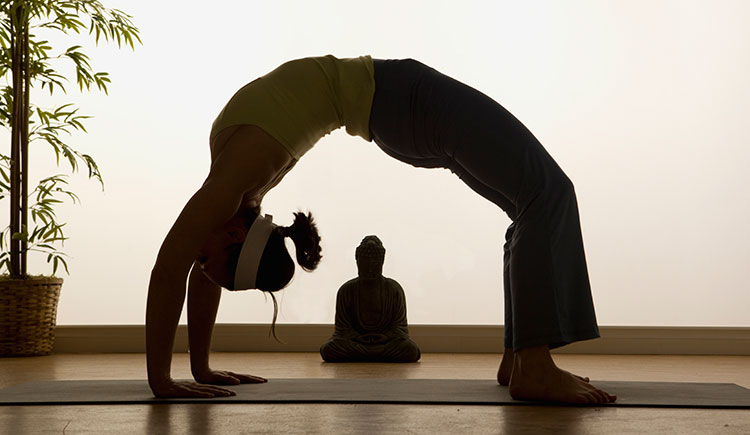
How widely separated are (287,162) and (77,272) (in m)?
2.40

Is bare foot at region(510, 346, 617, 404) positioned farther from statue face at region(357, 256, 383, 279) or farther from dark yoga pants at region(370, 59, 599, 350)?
statue face at region(357, 256, 383, 279)

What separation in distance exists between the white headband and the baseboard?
193cm

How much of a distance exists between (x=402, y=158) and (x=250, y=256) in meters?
0.45

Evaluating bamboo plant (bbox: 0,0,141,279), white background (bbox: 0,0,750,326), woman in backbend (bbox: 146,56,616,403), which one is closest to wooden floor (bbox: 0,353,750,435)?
woman in backbend (bbox: 146,56,616,403)

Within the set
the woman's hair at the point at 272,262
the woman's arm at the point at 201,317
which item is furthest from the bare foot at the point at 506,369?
the woman's arm at the point at 201,317

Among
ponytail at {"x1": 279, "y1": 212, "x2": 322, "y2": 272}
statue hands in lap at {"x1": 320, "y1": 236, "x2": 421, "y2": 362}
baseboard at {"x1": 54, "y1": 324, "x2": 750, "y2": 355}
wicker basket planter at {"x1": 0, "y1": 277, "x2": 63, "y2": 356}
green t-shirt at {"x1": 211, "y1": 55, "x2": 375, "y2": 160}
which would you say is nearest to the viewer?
green t-shirt at {"x1": 211, "y1": 55, "x2": 375, "y2": 160}

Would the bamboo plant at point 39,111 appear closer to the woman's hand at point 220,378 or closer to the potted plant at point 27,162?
the potted plant at point 27,162

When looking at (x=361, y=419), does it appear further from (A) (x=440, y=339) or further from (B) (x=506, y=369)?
(A) (x=440, y=339)

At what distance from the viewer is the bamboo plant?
372 cm

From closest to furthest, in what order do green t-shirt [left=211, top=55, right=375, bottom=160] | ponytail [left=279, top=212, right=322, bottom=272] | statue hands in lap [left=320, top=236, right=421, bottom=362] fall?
green t-shirt [left=211, top=55, right=375, bottom=160] → ponytail [left=279, top=212, right=322, bottom=272] → statue hands in lap [left=320, top=236, right=421, bottom=362]

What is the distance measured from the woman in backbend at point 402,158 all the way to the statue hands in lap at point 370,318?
4.48 ft

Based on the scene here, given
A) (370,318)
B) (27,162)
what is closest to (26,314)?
(27,162)

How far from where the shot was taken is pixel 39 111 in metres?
3.87

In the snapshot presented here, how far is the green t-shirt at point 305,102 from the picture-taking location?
1977mm
